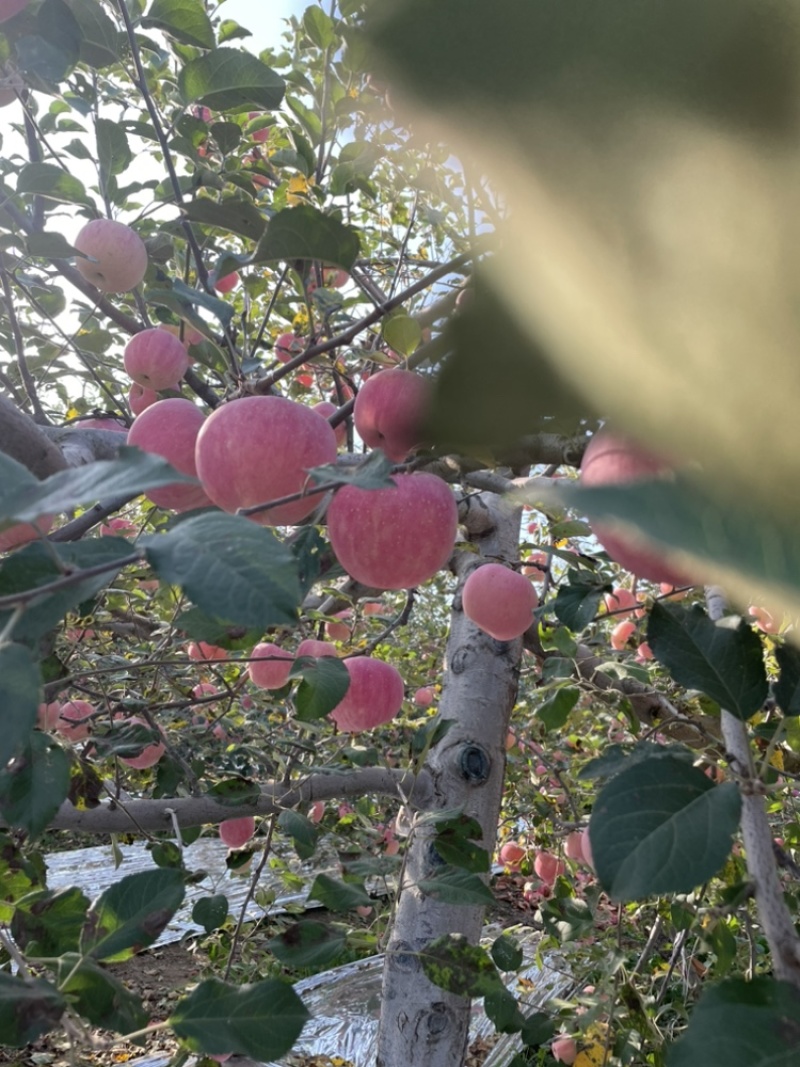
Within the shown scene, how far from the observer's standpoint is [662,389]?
149 mm

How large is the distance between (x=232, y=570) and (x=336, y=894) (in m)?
0.70

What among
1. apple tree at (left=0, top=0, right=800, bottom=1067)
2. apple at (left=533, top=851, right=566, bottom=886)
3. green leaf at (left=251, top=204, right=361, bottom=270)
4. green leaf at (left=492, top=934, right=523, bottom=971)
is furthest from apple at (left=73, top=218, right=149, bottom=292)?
apple at (left=533, top=851, right=566, bottom=886)

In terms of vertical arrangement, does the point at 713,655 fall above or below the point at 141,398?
below

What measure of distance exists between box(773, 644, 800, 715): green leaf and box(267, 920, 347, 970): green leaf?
0.59 metres

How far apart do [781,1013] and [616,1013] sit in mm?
831

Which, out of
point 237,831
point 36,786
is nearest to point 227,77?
point 36,786

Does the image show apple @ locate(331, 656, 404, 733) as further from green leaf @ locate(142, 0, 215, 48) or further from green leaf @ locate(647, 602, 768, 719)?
green leaf @ locate(142, 0, 215, 48)

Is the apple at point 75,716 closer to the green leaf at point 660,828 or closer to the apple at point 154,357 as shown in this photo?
the apple at point 154,357

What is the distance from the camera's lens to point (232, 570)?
0.35m

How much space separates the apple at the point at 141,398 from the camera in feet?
4.02

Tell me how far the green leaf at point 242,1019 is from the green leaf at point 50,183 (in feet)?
3.53

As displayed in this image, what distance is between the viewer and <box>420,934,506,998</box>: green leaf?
2.62 ft

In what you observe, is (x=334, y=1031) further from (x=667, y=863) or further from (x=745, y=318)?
(x=745, y=318)

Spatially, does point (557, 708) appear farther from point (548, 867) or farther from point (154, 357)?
point (548, 867)
